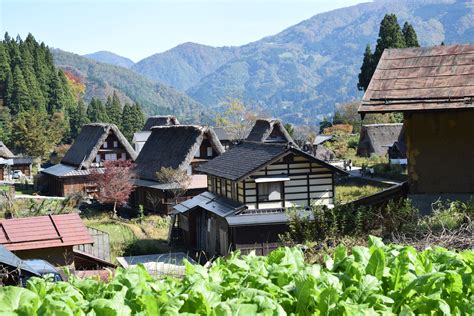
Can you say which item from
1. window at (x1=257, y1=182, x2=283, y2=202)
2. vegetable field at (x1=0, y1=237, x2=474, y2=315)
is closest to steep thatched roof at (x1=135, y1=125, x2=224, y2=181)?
window at (x1=257, y1=182, x2=283, y2=202)

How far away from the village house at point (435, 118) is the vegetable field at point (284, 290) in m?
5.66

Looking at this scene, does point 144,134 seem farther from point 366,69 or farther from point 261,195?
point 261,195

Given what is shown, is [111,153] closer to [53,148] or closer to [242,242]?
[53,148]

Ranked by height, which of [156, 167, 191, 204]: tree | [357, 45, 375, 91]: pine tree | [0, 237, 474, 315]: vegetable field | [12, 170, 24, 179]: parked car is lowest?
[12, 170, 24, 179]: parked car

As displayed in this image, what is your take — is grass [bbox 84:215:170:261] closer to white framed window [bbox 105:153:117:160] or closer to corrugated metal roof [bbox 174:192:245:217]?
corrugated metal roof [bbox 174:192:245:217]

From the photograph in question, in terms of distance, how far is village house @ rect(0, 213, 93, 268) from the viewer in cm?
1584

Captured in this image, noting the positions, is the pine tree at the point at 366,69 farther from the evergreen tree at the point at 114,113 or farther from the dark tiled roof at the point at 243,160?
the dark tiled roof at the point at 243,160

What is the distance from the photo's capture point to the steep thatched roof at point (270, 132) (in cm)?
3756

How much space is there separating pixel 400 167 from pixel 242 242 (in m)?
17.6

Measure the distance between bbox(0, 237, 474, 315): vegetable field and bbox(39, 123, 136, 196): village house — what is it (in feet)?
109

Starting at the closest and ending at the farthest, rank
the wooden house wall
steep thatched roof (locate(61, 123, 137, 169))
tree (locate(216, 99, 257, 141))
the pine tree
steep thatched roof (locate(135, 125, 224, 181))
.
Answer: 1. the wooden house wall
2. steep thatched roof (locate(135, 125, 224, 181))
3. steep thatched roof (locate(61, 123, 137, 169))
4. the pine tree
5. tree (locate(216, 99, 257, 141))

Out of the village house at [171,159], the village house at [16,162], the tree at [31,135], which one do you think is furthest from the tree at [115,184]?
the tree at [31,135]

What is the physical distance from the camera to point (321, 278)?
3051mm

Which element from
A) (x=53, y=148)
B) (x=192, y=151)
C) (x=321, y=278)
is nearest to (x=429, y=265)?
(x=321, y=278)
